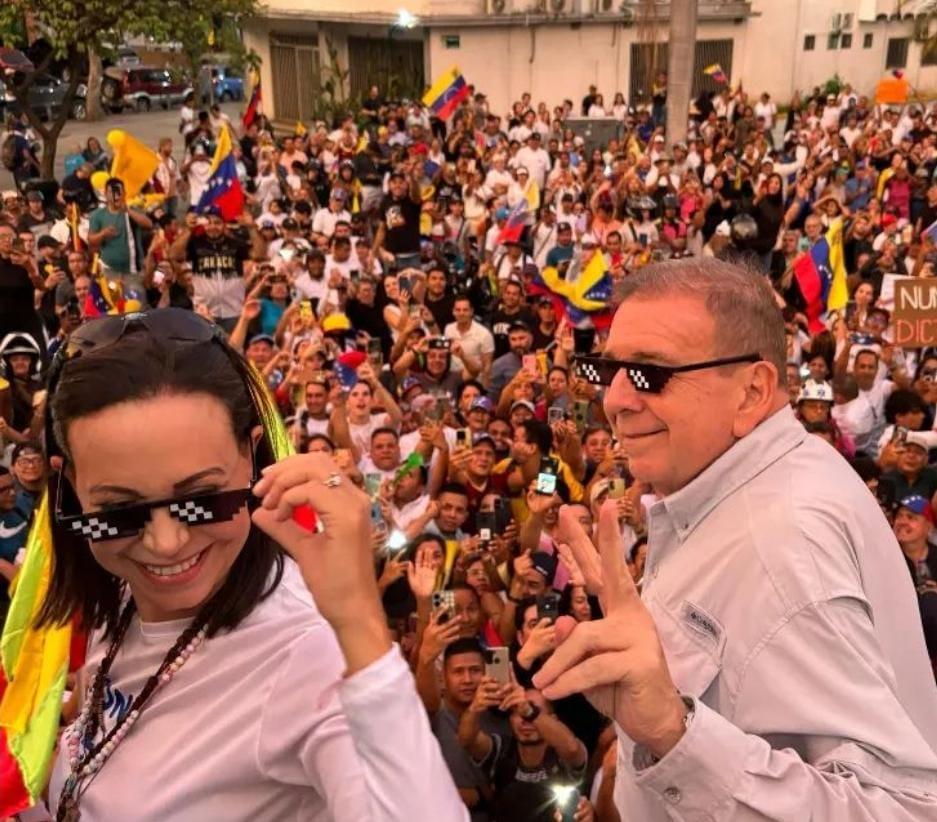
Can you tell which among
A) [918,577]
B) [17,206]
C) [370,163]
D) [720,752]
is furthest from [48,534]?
[370,163]

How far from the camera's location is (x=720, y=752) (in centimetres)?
130

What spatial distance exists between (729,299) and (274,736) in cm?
105

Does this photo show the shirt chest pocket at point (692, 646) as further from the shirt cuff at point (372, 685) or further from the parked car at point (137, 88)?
the parked car at point (137, 88)

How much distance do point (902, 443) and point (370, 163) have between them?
9.88 m

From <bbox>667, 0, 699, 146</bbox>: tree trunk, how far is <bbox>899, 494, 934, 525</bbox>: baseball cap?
1149cm

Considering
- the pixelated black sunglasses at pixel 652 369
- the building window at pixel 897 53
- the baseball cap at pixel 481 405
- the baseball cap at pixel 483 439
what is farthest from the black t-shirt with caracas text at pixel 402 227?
the building window at pixel 897 53

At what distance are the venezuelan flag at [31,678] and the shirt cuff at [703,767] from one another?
3.29 feet

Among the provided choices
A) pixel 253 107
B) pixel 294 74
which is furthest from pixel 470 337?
pixel 294 74

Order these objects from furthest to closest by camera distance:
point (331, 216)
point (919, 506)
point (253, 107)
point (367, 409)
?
point (253, 107)
point (331, 216)
point (367, 409)
point (919, 506)

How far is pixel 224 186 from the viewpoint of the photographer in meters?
10.5

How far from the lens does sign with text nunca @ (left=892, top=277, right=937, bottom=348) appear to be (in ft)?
20.1

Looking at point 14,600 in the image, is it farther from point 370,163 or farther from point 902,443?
point 370,163

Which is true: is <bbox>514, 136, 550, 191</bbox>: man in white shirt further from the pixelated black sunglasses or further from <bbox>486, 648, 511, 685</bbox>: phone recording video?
the pixelated black sunglasses

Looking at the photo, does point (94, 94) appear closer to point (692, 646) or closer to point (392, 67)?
point (392, 67)
